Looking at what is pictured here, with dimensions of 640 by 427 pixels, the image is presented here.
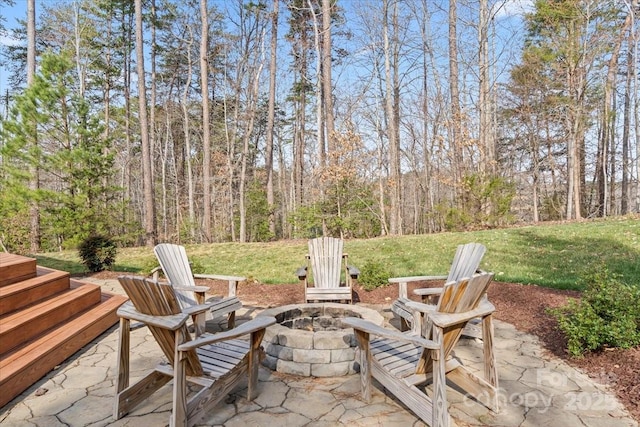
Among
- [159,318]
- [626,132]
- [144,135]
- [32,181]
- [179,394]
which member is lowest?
[179,394]

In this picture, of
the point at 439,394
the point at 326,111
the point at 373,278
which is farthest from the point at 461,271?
the point at 326,111

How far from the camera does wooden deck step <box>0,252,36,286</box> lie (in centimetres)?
329

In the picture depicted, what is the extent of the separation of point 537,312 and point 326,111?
27.9 feet

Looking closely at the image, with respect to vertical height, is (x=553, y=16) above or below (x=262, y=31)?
below

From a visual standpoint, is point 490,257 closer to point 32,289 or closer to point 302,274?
point 302,274

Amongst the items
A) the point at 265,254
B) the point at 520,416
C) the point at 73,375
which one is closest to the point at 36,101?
the point at 265,254

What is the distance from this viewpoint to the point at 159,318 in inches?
77.0

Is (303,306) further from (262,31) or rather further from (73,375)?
(262,31)

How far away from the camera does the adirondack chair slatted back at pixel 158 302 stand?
1.90 m

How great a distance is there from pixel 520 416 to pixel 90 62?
19.0 metres

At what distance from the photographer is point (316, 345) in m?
2.69

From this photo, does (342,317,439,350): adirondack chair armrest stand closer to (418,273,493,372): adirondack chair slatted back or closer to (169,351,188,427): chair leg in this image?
(418,273,493,372): adirondack chair slatted back

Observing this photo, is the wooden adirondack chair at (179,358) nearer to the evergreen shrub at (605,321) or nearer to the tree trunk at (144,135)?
the evergreen shrub at (605,321)

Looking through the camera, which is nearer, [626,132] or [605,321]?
[605,321]
